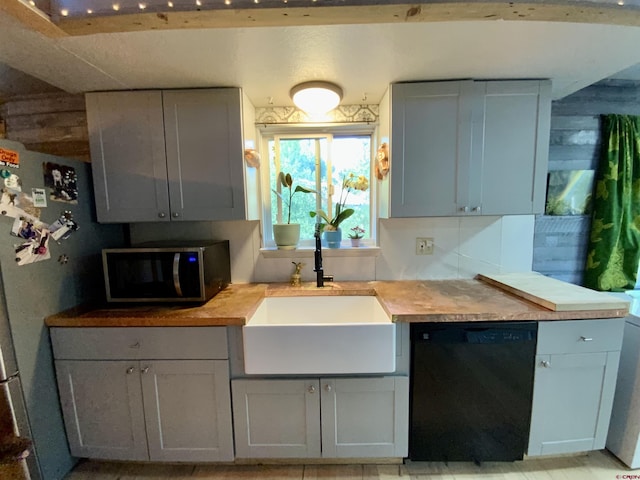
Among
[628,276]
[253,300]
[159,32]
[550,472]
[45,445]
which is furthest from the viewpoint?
[628,276]

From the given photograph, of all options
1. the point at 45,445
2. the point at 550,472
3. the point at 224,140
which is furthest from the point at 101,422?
the point at 550,472

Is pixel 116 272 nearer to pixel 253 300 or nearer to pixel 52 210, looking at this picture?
pixel 52 210

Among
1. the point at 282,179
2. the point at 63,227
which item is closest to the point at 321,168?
the point at 282,179

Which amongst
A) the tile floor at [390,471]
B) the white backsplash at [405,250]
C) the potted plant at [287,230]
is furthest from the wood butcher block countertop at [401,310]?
the tile floor at [390,471]

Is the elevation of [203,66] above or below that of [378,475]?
above

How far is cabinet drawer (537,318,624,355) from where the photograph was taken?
1235mm

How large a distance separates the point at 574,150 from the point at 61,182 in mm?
3198

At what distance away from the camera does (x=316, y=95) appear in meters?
1.43

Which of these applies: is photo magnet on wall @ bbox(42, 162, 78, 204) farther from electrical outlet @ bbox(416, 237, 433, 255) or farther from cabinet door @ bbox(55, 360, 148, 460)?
electrical outlet @ bbox(416, 237, 433, 255)

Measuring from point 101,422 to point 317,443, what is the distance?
114 centimetres

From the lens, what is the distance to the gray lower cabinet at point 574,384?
1242mm

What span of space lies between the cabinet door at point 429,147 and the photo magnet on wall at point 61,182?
1.81 meters

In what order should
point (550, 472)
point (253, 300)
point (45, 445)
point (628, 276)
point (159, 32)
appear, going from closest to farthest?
1. point (159, 32)
2. point (45, 445)
3. point (550, 472)
4. point (253, 300)
5. point (628, 276)

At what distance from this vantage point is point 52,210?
4.23 ft
